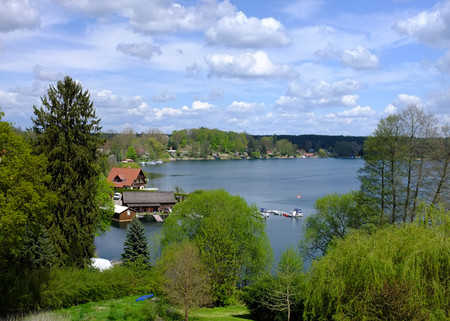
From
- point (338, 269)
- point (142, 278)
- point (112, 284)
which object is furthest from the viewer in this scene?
point (142, 278)

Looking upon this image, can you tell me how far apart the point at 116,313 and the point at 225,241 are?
27.3 feet

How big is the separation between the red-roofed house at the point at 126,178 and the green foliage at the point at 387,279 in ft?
198

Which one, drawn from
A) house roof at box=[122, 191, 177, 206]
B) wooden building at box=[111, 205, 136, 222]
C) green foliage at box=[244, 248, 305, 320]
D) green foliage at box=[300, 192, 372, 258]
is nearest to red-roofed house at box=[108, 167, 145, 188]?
Result: house roof at box=[122, 191, 177, 206]

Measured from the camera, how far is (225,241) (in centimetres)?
2233

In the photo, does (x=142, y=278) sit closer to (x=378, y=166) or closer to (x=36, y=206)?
(x=36, y=206)

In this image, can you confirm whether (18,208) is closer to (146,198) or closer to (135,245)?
(135,245)

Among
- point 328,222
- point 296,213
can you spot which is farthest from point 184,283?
point 296,213

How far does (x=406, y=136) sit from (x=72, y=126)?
18041 millimetres

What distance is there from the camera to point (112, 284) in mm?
19594

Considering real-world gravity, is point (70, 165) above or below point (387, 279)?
above

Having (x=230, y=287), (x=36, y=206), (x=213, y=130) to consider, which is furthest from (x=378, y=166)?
(x=213, y=130)

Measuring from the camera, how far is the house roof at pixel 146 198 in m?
54.0

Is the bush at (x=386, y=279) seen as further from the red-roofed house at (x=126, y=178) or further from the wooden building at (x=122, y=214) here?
the red-roofed house at (x=126, y=178)

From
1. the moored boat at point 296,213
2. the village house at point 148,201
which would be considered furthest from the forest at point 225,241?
the moored boat at point 296,213
